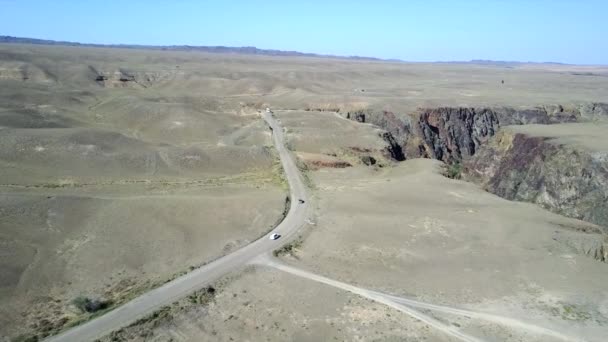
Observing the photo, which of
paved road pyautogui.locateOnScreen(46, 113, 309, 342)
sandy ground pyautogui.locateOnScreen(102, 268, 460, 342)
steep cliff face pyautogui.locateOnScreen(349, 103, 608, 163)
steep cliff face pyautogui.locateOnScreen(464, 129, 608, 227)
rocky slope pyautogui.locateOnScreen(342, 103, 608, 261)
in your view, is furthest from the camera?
steep cliff face pyautogui.locateOnScreen(349, 103, 608, 163)

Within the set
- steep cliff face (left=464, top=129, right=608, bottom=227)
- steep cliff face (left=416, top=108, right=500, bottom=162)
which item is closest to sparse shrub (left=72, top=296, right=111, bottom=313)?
steep cliff face (left=464, top=129, right=608, bottom=227)

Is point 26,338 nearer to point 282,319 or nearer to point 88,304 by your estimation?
point 88,304

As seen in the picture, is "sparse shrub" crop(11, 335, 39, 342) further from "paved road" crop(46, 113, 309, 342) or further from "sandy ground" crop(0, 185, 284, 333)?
"sandy ground" crop(0, 185, 284, 333)

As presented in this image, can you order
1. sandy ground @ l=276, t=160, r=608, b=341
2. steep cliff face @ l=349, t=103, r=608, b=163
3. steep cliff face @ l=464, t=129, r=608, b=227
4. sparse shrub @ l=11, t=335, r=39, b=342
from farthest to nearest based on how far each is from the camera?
1. steep cliff face @ l=349, t=103, r=608, b=163
2. steep cliff face @ l=464, t=129, r=608, b=227
3. sandy ground @ l=276, t=160, r=608, b=341
4. sparse shrub @ l=11, t=335, r=39, b=342

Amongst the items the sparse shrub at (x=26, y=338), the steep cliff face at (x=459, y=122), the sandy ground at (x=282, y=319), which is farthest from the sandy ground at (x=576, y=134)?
the sparse shrub at (x=26, y=338)

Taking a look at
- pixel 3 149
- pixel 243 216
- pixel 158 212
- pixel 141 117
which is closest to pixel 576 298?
pixel 243 216

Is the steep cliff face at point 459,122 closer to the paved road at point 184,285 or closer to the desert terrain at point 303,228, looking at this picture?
the desert terrain at point 303,228

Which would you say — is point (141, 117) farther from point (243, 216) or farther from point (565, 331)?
point (565, 331)
